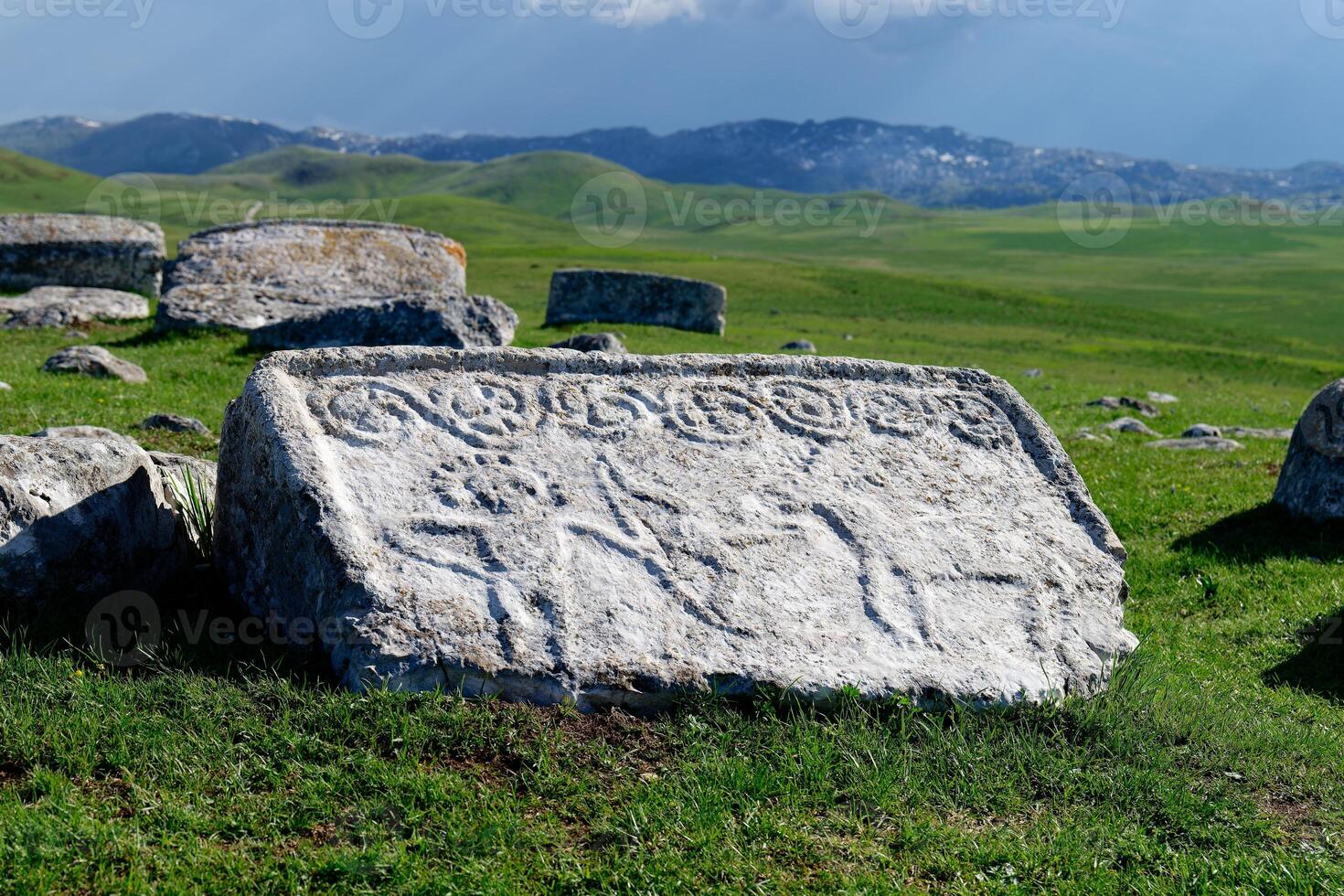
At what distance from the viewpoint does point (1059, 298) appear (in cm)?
6097

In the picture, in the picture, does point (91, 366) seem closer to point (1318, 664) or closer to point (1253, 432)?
point (1318, 664)

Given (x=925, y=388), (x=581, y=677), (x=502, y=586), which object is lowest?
(x=581, y=677)

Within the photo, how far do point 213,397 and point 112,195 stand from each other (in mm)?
175438

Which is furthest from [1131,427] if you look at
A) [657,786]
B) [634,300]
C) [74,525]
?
[74,525]

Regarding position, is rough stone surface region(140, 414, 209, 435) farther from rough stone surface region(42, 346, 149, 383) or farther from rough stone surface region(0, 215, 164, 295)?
rough stone surface region(0, 215, 164, 295)

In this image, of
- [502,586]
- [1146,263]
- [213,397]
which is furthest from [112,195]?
[502,586]

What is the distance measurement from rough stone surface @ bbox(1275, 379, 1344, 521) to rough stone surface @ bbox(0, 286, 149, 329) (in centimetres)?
2035

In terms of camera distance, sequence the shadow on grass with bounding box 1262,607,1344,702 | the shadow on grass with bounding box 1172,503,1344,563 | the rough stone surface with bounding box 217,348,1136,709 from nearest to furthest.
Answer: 1. the rough stone surface with bounding box 217,348,1136,709
2. the shadow on grass with bounding box 1262,607,1344,702
3. the shadow on grass with bounding box 1172,503,1344,563

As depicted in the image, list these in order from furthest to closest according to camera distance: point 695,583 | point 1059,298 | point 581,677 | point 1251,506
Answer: point 1059,298, point 1251,506, point 695,583, point 581,677

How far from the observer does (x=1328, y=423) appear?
11414 millimetres

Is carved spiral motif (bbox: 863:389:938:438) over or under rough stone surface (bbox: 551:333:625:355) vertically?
over

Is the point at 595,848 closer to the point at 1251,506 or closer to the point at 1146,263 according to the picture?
the point at 1251,506

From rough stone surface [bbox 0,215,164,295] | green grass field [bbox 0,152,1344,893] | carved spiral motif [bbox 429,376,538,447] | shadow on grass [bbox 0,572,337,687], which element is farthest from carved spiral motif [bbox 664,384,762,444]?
rough stone surface [bbox 0,215,164,295]

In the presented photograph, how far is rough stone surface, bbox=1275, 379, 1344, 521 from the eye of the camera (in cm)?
1140
